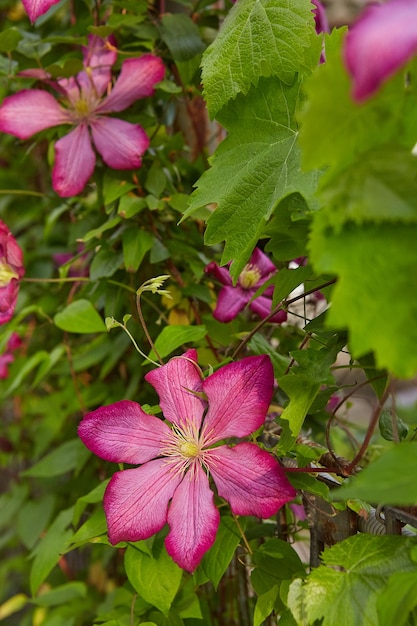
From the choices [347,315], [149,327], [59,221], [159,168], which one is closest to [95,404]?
[149,327]

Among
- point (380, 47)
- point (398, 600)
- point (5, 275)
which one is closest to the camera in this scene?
point (380, 47)

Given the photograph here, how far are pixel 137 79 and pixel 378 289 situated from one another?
574 millimetres

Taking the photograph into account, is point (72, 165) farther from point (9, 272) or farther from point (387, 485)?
point (387, 485)

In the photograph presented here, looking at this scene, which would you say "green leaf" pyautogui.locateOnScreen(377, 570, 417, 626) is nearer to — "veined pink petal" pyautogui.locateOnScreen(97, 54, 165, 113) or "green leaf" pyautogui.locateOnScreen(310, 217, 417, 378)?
"green leaf" pyautogui.locateOnScreen(310, 217, 417, 378)

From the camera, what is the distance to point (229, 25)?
552mm

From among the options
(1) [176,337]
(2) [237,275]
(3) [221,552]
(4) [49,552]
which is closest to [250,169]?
(2) [237,275]

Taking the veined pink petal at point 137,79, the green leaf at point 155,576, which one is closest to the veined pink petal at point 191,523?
the green leaf at point 155,576

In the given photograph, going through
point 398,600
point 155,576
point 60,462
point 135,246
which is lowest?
point 60,462

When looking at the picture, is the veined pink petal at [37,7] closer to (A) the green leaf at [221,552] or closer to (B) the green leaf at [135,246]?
(B) the green leaf at [135,246]

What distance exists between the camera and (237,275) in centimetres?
47

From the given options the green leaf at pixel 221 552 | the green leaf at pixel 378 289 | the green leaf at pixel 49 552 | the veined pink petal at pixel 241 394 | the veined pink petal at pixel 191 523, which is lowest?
the green leaf at pixel 49 552

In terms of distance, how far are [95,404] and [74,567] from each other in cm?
46

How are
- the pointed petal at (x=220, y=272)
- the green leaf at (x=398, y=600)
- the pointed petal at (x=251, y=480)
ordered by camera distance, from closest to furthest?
the green leaf at (x=398, y=600) → the pointed petal at (x=251, y=480) → the pointed petal at (x=220, y=272)

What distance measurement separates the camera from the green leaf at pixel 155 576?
550 mm
